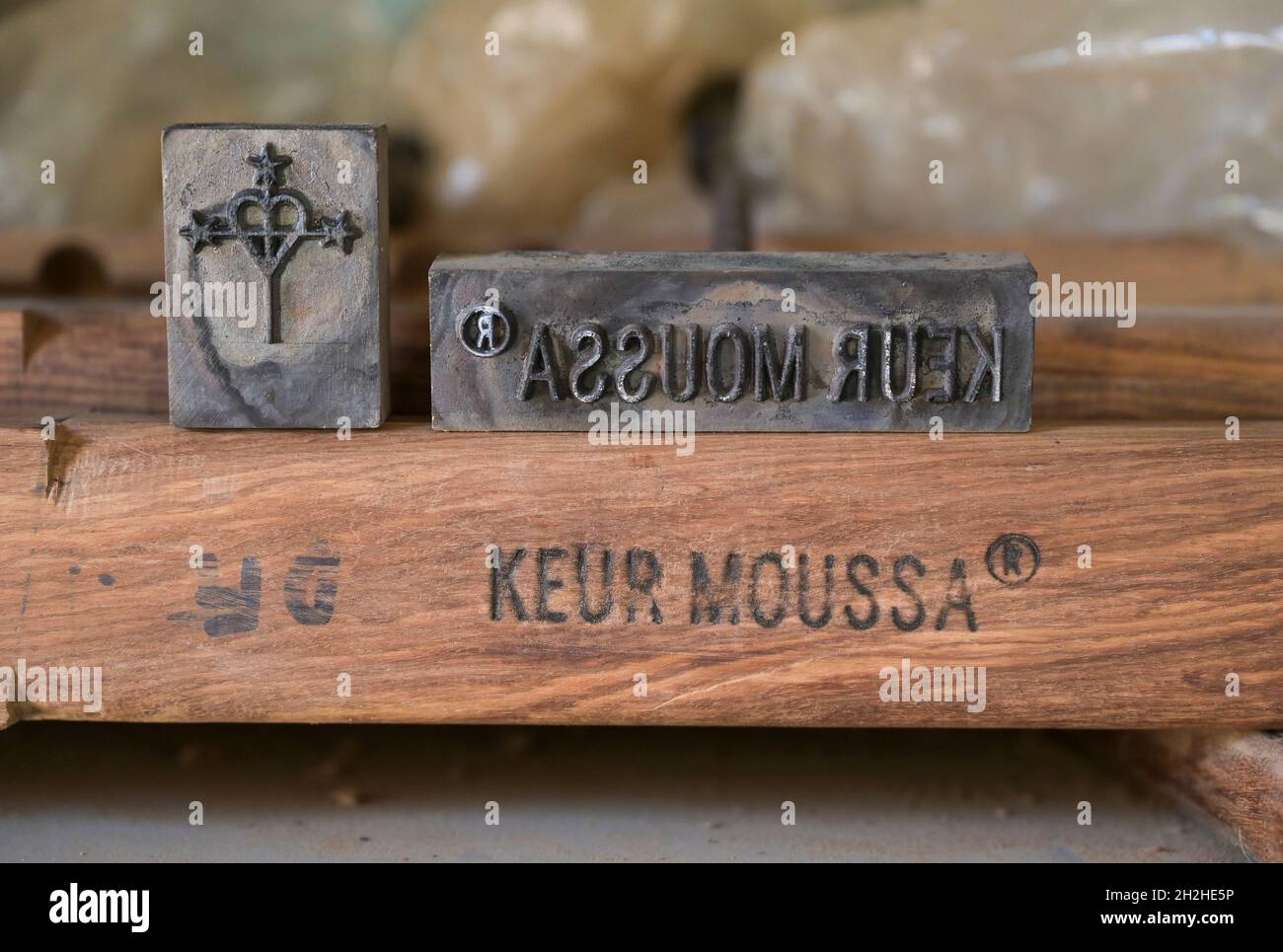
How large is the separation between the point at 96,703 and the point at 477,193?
4.42 ft

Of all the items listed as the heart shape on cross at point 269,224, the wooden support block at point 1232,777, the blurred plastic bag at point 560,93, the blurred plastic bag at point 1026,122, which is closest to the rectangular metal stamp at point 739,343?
the heart shape on cross at point 269,224

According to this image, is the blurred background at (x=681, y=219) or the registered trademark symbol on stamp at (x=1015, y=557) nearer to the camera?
the registered trademark symbol on stamp at (x=1015, y=557)

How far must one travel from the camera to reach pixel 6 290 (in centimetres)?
167

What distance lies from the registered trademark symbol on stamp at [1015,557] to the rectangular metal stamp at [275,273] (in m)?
0.49

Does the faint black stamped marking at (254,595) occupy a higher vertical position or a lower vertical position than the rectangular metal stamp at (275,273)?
lower

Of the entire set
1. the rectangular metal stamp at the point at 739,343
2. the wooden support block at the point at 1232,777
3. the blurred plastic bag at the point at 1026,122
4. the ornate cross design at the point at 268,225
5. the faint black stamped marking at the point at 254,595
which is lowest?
the wooden support block at the point at 1232,777

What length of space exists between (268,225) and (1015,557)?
62cm

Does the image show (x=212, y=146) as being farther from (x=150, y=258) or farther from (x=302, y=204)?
(x=150, y=258)

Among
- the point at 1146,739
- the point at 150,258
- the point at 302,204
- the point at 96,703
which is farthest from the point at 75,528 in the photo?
the point at 1146,739

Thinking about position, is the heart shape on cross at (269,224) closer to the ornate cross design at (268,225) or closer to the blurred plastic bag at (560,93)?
the ornate cross design at (268,225)

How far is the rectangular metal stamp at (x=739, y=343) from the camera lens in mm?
981

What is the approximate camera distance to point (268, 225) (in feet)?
3.21

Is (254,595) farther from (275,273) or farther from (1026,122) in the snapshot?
(1026,122)

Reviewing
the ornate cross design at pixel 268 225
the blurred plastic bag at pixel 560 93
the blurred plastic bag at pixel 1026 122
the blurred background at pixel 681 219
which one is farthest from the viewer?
the blurred plastic bag at pixel 560 93
